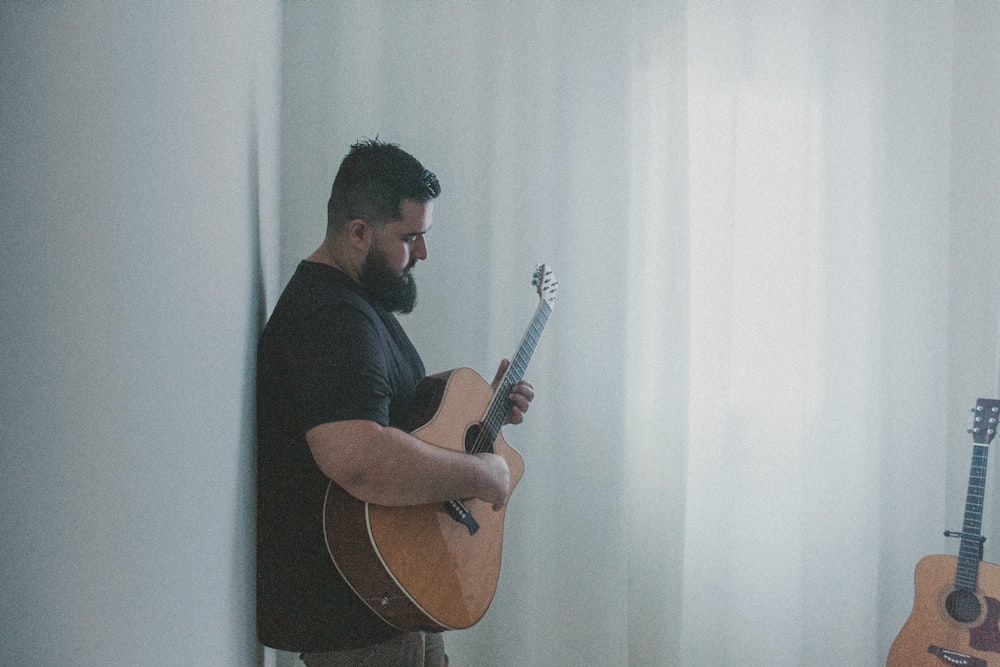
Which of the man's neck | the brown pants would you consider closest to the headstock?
the brown pants

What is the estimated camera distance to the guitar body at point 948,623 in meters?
2.02

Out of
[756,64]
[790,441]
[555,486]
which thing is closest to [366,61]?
[756,64]

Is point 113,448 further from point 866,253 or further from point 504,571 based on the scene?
point 866,253

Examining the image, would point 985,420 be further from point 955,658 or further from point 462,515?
point 462,515

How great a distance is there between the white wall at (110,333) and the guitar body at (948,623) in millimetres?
1991

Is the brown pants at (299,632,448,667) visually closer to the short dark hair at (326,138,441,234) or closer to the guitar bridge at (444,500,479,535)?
the guitar bridge at (444,500,479,535)

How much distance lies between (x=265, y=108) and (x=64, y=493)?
1357mm

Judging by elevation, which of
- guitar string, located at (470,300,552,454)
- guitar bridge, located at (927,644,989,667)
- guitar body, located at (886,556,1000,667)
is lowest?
guitar bridge, located at (927,644,989,667)

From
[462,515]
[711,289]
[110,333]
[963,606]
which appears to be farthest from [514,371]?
[963,606]

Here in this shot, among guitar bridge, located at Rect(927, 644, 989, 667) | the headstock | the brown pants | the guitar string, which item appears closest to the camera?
the brown pants

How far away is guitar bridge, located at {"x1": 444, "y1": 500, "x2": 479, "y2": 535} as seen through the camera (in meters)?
1.36

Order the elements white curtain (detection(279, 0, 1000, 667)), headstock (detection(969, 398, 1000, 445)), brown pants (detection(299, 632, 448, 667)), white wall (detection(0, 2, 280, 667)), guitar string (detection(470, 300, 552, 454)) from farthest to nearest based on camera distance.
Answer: white curtain (detection(279, 0, 1000, 667)), headstock (detection(969, 398, 1000, 445)), guitar string (detection(470, 300, 552, 454)), brown pants (detection(299, 632, 448, 667)), white wall (detection(0, 2, 280, 667))

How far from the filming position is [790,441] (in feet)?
8.07

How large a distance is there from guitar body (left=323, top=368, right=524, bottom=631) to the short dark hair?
13.2 inches
